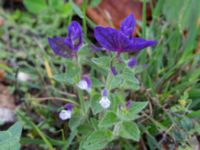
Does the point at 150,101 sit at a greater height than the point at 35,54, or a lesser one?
lesser

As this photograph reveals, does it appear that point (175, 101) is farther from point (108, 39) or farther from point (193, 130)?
point (108, 39)

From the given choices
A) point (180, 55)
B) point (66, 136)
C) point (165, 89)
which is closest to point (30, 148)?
point (66, 136)

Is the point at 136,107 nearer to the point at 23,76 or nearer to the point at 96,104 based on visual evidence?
the point at 96,104

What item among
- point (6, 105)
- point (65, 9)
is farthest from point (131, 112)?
point (65, 9)

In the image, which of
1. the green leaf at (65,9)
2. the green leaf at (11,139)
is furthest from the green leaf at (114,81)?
the green leaf at (65,9)

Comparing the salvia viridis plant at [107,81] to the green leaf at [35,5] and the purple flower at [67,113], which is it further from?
the green leaf at [35,5]

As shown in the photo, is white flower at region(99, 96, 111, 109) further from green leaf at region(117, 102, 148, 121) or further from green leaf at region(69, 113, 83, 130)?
green leaf at region(69, 113, 83, 130)
